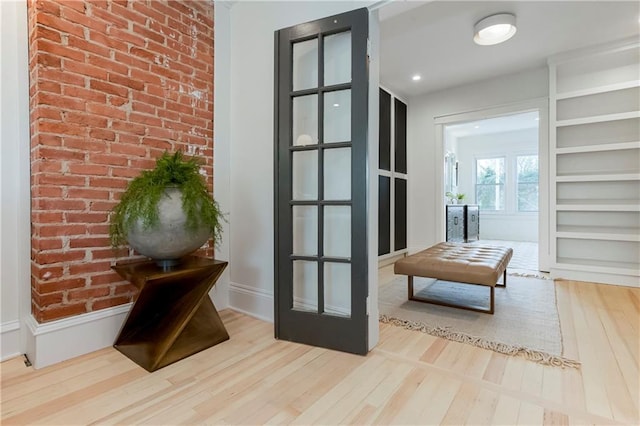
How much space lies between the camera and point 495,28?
2.85m

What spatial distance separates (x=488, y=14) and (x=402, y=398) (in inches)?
124

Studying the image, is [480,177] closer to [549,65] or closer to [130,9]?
[549,65]

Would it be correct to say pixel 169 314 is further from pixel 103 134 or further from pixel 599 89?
pixel 599 89

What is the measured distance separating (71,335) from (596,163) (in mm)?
4870

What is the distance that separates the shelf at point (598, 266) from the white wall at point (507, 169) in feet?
13.6

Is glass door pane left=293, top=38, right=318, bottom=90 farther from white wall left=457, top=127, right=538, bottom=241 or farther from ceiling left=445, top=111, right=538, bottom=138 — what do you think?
white wall left=457, top=127, right=538, bottom=241

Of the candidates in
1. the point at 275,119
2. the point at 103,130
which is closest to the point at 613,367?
the point at 275,119

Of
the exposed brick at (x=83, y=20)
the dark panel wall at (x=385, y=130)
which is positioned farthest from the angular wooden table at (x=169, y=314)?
the dark panel wall at (x=385, y=130)

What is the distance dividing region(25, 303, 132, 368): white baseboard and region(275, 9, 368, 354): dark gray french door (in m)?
0.98

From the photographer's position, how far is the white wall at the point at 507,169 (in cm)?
725

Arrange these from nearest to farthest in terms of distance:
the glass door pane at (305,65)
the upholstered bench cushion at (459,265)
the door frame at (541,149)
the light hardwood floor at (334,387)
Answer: the light hardwood floor at (334,387)
the glass door pane at (305,65)
the upholstered bench cushion at (459,265)
the door frame at (541,149)

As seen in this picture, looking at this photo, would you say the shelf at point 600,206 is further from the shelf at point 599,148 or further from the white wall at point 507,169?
the white wall at point 507,169

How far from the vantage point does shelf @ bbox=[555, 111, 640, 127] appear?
3219 mm

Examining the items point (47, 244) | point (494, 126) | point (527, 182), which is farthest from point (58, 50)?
point (527, 182)
